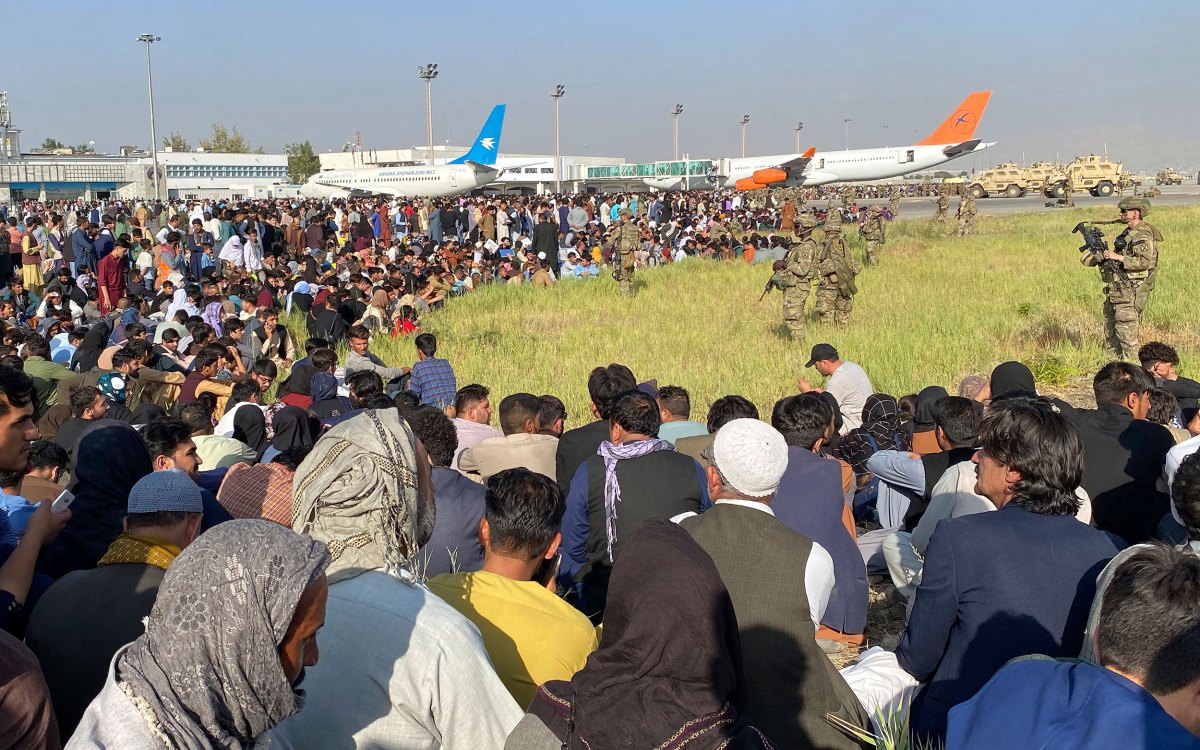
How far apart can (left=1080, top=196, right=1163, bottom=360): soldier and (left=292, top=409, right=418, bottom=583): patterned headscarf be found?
9717mm

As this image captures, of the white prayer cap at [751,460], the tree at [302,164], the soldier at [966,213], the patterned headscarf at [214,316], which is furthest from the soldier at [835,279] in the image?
the tree at [302,164]

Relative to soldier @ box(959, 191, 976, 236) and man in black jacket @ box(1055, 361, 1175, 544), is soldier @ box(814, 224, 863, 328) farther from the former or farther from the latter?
soldier @ box(959, 191, 976, 236)

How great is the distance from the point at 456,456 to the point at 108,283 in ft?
32.3

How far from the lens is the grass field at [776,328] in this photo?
1031cm

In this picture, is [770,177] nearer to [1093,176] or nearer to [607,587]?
[1093,176]

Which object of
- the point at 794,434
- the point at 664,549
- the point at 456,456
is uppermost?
the point at 664,549

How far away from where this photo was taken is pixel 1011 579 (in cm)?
271

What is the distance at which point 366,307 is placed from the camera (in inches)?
→ 524

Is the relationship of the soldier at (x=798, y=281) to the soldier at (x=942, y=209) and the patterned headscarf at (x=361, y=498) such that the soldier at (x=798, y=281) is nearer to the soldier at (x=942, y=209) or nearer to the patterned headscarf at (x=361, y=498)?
the patterned headscarf at (x=361, y=498)

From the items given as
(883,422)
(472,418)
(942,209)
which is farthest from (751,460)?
(942,209)

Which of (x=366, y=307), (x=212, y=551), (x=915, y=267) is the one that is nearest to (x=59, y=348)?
(x=366, y=307)

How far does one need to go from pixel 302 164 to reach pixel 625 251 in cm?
7815

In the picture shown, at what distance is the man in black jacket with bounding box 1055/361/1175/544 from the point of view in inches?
191

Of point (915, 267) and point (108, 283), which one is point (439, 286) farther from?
point (915, 267)
